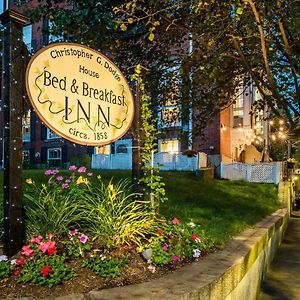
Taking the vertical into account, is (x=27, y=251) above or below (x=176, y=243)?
above

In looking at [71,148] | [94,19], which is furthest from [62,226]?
[71,148]

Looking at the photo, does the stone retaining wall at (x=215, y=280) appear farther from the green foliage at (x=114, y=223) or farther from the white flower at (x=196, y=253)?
the green foliage at (x=114, y=223)

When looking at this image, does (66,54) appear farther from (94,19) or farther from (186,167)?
(186,167)

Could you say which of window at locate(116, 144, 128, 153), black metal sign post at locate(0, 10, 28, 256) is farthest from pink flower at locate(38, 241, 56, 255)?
window at locate(116, 144, 128, 153)

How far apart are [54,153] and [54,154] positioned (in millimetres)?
74

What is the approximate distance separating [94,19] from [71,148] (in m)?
18.8

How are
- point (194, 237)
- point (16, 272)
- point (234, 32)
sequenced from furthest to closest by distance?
point (234, 32)
point (194, 237)
point (16, 272)

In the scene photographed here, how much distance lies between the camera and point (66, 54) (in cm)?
405

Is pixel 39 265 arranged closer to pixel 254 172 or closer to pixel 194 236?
pixel 194 236

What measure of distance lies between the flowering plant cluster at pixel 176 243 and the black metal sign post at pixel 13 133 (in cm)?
136

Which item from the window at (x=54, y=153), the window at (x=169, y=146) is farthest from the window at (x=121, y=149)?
the window at (x=54, y=153)

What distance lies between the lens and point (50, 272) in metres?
3.15

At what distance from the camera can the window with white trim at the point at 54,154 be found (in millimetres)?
28047

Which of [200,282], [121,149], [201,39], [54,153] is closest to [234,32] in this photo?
[201,39]
